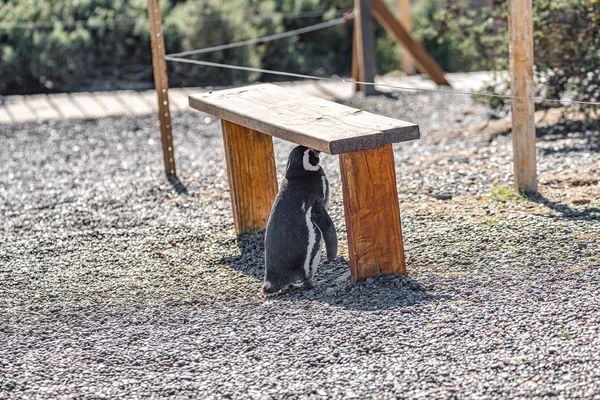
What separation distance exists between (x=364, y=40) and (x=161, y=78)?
2.71m

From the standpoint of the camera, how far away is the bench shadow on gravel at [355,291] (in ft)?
13.2

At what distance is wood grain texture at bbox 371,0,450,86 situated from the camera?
28.8 ft

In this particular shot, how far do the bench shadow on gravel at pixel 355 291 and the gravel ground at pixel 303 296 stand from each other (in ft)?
0.03

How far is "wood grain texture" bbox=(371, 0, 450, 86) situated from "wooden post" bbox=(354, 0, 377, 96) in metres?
0.13

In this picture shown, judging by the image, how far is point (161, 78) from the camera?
6.50 metres

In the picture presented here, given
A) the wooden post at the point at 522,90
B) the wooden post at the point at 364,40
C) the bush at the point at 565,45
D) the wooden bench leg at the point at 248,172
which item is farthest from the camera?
the wooden post at the point at 364,40

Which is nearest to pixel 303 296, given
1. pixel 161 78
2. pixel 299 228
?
pixel 299 228

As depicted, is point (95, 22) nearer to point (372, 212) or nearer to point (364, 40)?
point (364, 40)

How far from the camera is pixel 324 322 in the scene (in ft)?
12.7

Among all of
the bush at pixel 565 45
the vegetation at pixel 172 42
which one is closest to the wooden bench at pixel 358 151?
the bush at pixel 565 45

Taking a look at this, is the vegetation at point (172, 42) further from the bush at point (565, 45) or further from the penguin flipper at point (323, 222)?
the penguin flipper at point (323, 222)

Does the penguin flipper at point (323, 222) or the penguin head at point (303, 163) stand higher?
the penguin head at point (303, 163)

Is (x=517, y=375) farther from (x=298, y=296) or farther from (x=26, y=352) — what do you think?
(x=26, y=352)

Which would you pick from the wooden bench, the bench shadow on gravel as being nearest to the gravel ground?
the bench shadow on gravel
